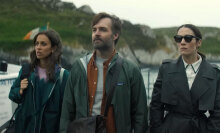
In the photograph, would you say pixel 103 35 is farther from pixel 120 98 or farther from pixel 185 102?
pixel 185 102

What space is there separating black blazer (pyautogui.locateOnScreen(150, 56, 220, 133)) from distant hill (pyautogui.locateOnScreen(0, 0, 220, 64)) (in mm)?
51244

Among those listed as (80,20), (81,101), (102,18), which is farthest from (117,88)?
(80,20)

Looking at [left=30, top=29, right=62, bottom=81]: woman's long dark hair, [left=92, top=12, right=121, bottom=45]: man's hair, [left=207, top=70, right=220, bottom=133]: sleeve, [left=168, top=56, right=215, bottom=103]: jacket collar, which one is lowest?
[left=207, top=70, right=220, bottom=133]: sleeve

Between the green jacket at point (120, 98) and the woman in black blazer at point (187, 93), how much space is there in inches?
14.6

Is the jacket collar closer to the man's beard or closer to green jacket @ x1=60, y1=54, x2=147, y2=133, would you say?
green jacket @ x1=60, y1=54, x2=147, y2=133

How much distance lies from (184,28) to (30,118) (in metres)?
2.09

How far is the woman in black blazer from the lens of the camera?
3.62 metres

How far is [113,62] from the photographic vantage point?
3500 millimetres

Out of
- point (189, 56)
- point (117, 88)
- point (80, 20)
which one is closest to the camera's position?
point (117, 88)

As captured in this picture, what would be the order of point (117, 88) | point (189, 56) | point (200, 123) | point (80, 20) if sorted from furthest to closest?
1. point (80, 20)
2. point (189, 56)
3. point (200, 123)
4. point (117, 88)

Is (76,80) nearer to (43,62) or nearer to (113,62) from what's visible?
(113,62)

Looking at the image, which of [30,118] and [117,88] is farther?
[30,118]

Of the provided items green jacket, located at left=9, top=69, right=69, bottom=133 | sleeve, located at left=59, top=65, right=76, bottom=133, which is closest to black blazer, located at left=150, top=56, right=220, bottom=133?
sleeve, located at left=59, top=65, right=76, bottom=133

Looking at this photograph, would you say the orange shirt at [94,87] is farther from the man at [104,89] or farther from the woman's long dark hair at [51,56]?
the woman's long dark hair at [51,56]
